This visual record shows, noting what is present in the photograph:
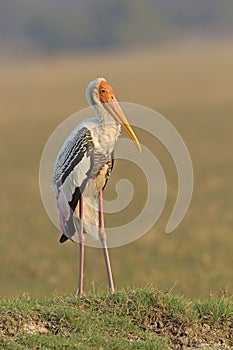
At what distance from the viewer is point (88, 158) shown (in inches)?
306

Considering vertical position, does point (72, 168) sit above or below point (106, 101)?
below

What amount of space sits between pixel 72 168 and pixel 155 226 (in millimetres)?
11922

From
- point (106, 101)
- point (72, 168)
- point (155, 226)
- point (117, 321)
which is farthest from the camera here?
point (155, 226)

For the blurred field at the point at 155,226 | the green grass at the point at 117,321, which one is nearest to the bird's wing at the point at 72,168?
the green grass at the point at 117,321

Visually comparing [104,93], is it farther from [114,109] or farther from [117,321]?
[117,321]

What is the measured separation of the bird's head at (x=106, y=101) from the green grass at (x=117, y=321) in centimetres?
140

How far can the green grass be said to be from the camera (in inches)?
269

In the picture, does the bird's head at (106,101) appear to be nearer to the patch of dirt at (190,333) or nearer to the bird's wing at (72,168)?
the bird's wing at (72,168)

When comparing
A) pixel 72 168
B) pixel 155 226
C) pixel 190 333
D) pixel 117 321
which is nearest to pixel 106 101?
pixel 72 168

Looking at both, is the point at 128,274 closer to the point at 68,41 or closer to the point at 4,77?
the point at 4,77

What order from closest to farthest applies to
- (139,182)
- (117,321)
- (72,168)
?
(117,321) → (72,168) → (139,182)

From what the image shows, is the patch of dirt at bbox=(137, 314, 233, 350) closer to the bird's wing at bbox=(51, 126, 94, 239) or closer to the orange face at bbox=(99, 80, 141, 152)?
the bird's wing at bbox=(51, 126, 94, 239)

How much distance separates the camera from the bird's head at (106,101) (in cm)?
782

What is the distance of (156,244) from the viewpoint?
58.4ft
